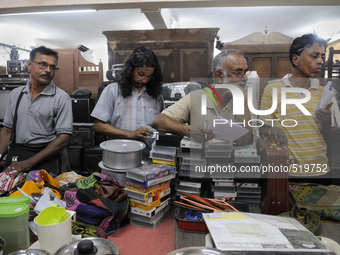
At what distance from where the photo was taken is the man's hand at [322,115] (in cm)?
155

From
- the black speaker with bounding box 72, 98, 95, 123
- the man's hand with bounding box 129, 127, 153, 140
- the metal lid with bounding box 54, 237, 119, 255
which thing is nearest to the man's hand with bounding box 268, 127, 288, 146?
the man's hand with bounding box 129, 127, 153, 140

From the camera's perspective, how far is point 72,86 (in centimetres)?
580

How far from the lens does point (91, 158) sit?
14.3 feet

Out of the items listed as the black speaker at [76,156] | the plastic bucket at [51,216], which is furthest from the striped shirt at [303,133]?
the black speaker at [76,156]

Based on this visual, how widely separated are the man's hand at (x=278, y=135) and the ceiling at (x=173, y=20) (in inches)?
100

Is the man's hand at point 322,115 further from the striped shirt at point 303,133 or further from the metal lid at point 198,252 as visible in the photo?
the metal lid at point 198,252

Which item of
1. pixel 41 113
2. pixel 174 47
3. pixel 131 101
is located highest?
pixel 174 47

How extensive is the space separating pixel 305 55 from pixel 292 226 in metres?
1.13

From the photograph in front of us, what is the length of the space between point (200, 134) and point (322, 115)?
80 cm

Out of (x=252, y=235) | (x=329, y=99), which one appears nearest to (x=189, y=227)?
(x=252, y=235)

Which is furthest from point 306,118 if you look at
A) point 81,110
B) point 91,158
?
point 81,110

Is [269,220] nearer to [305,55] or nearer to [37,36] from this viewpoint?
[305,55]

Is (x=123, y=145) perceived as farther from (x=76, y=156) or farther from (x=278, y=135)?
(x=76, y=156)

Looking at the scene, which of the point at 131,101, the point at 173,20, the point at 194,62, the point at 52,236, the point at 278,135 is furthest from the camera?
the point at 173,20
